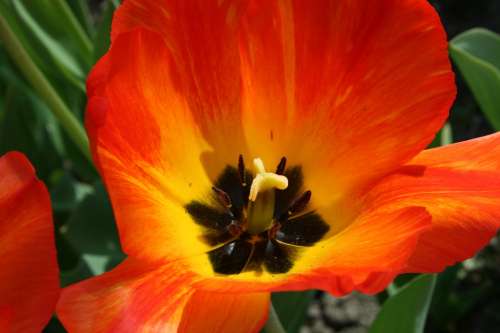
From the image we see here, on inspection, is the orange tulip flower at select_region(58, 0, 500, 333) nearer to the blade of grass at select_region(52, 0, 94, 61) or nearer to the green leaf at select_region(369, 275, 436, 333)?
the green leaf at select_region(369, 275, 436, 333)

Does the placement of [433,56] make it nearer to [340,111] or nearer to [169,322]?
[340,111]

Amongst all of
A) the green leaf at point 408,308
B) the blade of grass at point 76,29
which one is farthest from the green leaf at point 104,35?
the green leaf at point 408,308

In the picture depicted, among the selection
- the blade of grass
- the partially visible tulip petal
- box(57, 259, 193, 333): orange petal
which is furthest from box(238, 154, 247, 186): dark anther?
the blade of grass

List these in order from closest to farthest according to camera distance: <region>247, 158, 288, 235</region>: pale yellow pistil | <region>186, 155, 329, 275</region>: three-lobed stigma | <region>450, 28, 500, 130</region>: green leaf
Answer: <region>186, 155, 329, 275</region>: three-lobed stigma → <region>247, 158, 288, 235</region>: pale yellow pistil → <region>450, 28, 500, 130</region>: green leaf

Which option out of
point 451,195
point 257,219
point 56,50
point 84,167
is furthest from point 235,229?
point 84,167

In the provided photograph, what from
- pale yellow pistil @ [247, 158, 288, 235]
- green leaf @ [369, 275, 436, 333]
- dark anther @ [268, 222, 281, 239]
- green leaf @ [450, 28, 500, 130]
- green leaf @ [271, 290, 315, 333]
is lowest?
green leaf @ [271, 290, 315, 333]

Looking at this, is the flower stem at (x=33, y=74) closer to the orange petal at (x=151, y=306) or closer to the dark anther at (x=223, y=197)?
the dark anther at (x=223, y=197)

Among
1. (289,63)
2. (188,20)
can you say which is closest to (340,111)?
(289,63)
